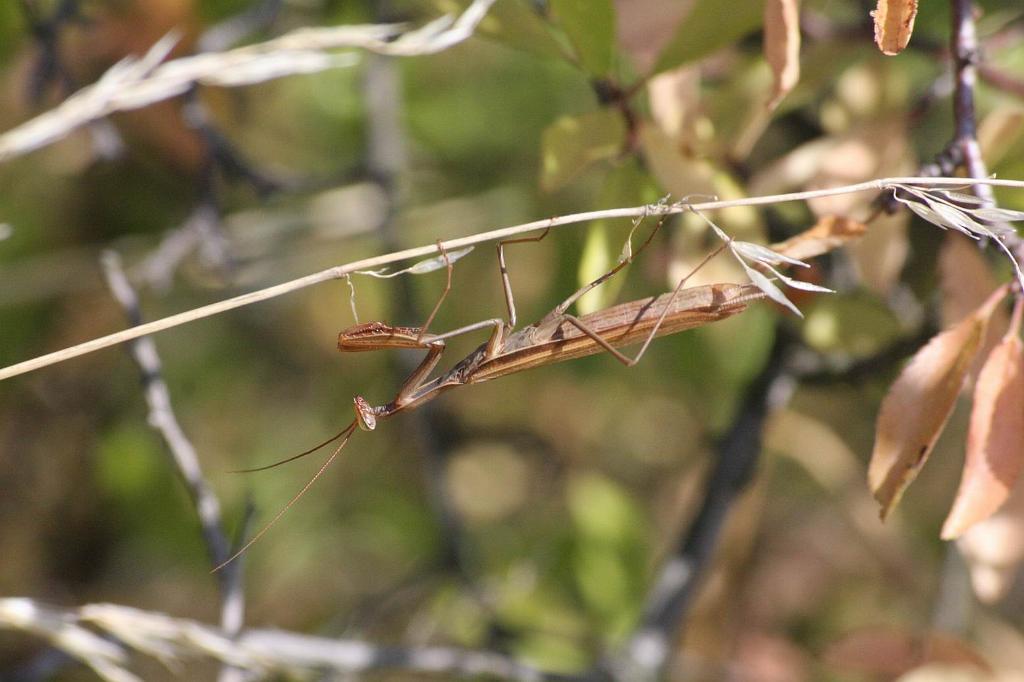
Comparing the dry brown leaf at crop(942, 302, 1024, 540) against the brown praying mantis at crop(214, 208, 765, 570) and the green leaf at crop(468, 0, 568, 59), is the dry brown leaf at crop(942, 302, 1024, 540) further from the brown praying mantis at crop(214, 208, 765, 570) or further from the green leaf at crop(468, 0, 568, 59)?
Result: the green leaf at crop(468, 0, 568, 59)

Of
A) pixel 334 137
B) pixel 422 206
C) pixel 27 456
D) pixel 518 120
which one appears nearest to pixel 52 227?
pixel 27 456

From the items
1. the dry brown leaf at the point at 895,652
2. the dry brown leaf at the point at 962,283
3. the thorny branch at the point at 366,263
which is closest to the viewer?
the thorny branch at the point at 366,263

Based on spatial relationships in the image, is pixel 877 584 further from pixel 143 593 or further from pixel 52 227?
pixel 52 227

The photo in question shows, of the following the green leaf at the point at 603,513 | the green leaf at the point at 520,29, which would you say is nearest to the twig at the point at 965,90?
the green leaf at the point at 520,29

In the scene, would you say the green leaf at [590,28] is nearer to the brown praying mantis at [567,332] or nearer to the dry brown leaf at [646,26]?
the brown praying mantis at [567,332]

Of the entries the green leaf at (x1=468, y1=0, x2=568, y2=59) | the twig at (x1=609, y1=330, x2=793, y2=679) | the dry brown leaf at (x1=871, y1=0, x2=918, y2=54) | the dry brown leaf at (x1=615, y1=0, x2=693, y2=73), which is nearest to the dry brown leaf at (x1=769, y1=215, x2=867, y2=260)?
the dry brown leaf at (x1=871, y1=0, x2=918, y2=54)

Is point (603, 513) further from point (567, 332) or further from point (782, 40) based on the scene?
point (782, 40)
